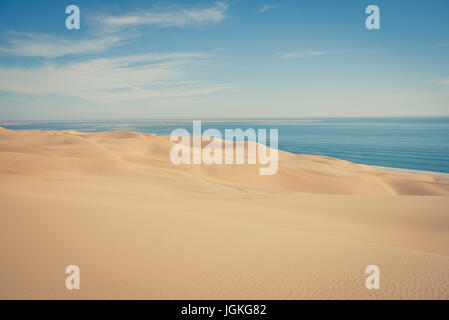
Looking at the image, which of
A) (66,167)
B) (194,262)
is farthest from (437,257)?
(66,167)

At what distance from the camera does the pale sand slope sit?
3.57 metres

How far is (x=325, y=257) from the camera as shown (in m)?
4.63

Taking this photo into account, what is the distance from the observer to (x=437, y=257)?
480 cm

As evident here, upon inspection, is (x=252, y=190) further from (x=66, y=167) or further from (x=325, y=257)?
(x=66, y=167)

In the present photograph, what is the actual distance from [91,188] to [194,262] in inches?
247

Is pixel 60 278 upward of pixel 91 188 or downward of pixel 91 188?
downward

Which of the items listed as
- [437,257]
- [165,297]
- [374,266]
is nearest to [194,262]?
[165,297]

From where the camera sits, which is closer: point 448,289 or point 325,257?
point 448,289

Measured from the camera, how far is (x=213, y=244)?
488 cm

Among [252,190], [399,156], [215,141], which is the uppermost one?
[215,141]

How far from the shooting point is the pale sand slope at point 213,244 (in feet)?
11.7
